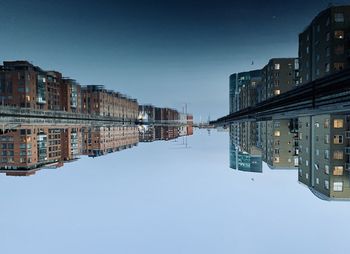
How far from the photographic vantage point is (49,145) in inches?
3858

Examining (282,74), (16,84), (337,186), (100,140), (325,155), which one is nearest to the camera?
(337,186)

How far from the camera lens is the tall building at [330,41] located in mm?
42844

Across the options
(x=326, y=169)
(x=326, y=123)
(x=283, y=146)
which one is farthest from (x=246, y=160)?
(x=326, y=123)

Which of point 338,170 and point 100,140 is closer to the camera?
point 338,170

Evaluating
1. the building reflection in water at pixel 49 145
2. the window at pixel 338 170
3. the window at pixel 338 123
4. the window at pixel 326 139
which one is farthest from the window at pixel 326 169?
the building reflection in water at pixel 49 145

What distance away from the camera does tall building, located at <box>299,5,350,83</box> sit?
4284cm

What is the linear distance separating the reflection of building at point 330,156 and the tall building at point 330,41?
340 inches

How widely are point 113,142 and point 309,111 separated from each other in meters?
119

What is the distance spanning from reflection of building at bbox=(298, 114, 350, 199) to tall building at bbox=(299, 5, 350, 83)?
28.4 ft

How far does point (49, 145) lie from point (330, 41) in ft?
302

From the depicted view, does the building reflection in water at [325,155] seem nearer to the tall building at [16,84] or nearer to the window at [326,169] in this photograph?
the window at [326,169]

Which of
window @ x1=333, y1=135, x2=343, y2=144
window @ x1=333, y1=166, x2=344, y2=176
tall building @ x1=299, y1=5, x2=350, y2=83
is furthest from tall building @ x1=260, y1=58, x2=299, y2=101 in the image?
window @ x1=333, y1=166, x2=344, y2=176

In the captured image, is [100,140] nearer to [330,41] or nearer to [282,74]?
[282,74]

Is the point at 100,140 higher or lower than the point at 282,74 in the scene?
lower
